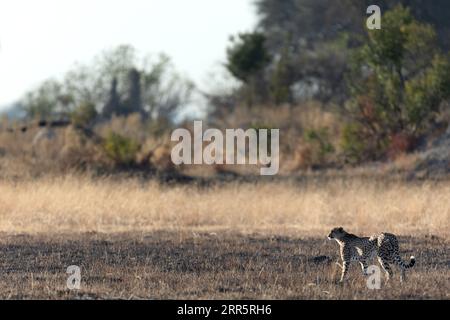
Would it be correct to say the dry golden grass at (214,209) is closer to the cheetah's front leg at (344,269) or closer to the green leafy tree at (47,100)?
the cheetah's front leg at (344,269)

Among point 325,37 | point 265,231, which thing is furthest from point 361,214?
point 325,37

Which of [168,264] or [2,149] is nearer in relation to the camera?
[168,264]

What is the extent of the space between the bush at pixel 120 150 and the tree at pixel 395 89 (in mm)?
5742

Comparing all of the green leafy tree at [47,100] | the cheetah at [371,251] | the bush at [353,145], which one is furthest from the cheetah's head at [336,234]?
the green leafy tree at [47,100]

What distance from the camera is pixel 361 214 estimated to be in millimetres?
16875

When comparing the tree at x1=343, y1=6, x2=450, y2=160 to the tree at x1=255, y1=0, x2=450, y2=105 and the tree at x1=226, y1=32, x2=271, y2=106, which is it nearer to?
the tree at x1=255, y1=0, x2=450, y2=105

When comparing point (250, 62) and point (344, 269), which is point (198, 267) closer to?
point (344, 269)

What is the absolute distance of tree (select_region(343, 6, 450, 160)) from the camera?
27784 mm

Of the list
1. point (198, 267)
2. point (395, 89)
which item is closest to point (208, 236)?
point (198, 267)

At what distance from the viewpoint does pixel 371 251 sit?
11016 mm

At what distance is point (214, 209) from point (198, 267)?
5919 mm

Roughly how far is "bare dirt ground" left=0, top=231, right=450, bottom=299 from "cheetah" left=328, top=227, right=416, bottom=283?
160 millimetres
